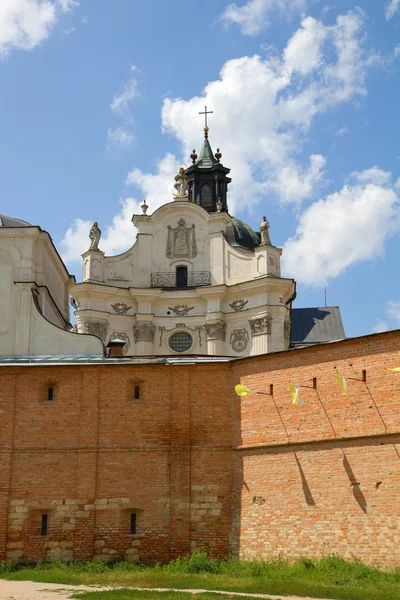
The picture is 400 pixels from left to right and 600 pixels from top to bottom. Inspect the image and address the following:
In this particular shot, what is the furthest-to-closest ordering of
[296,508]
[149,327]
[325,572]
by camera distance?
[149,327], [296,508], [325,572]

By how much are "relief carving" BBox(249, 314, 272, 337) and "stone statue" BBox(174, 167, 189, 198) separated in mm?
11789

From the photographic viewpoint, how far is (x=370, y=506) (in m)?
20.4

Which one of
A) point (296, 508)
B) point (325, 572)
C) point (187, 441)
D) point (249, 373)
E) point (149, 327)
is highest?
point (149, 327)

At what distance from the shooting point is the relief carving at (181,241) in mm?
48500

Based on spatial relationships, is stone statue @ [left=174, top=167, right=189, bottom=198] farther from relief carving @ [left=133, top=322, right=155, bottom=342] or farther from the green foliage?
the green foliage

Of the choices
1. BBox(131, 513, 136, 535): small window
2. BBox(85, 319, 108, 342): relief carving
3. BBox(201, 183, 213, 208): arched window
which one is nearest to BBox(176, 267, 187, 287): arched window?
BBox(85, 319, 108, 342): relief carving

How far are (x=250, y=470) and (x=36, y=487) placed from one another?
19.6 ft

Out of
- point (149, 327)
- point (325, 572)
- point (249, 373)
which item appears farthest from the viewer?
point (149, 327)

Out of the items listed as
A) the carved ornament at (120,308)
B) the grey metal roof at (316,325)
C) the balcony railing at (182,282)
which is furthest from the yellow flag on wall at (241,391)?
the grey metal roof at (316,325)

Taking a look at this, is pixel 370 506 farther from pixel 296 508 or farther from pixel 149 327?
pixel 149 327

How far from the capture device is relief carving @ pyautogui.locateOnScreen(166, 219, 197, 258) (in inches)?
1909

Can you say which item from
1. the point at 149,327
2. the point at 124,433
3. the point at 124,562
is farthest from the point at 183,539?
the point at 149,327

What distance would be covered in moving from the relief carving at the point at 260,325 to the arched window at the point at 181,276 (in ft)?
16.0

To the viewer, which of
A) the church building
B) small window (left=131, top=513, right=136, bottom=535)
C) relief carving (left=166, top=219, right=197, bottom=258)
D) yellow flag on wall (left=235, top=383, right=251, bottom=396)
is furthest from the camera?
relief carving (left=166, top=219, right=197, bottom=258)
